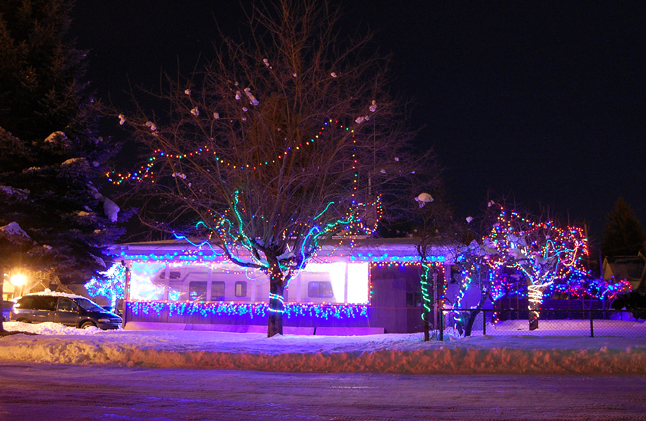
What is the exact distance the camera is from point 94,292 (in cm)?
2883

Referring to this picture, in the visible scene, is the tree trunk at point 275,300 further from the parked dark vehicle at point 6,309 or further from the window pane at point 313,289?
the parked dark vehicle at point 6,309

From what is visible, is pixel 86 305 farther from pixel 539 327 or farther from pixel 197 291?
pixel 539 327

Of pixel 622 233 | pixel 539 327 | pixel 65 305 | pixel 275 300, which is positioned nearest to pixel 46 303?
pixel 65 305

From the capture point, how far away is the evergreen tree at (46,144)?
1914 cm

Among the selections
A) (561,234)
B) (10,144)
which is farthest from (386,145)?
(561,234)

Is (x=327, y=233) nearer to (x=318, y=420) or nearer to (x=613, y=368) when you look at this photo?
(x=613, y=368)

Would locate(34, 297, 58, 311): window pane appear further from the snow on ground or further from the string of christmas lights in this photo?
the snow on ground

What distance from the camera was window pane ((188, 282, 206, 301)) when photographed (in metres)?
22.1

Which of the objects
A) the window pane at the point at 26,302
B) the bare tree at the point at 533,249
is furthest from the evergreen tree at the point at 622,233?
the window pane at the point at 26,302

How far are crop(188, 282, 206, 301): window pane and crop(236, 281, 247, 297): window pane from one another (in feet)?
4.72

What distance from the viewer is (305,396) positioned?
8188 millimetres

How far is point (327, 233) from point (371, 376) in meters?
8.34

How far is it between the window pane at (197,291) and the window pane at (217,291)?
1.26 feet

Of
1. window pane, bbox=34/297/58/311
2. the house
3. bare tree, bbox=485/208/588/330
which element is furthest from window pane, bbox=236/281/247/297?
the house
